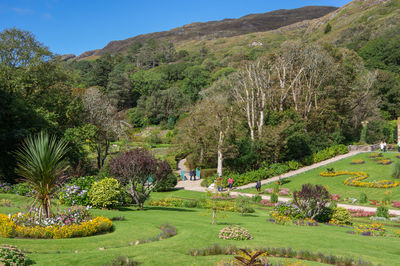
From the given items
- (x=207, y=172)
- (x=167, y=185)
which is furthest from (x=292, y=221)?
(x=207, y=172)

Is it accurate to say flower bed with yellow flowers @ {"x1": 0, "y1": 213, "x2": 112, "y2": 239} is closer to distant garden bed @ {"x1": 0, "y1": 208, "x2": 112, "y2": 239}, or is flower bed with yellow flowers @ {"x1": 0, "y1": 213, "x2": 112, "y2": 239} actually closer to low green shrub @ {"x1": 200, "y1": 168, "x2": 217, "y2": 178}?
distant garden bed @ {"x1": 0, "y1": 208, "x2": 112, "y2": 239}

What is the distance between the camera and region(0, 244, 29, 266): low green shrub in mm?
7387

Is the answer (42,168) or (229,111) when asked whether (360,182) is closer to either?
(229,111)

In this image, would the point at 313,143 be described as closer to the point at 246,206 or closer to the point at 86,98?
the point at 246,206

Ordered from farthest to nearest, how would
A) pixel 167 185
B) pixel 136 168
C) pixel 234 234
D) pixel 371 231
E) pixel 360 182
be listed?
pixel 167 185, pixel 360 182, pixel 136 168, pixel 371 231, pixel 234 234

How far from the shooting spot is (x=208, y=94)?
252 ft

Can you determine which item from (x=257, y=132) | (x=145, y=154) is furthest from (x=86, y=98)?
(x=145, y=154)

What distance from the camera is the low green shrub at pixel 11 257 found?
7.39 m

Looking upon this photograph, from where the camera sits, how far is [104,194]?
17.7 meters

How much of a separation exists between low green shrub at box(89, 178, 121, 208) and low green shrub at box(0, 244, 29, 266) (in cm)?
987

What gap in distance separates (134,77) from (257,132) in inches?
2780

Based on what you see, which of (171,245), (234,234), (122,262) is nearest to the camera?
(122,262)

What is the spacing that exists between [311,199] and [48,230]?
13.1m

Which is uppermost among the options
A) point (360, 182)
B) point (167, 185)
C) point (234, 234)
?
point (234, 234)
